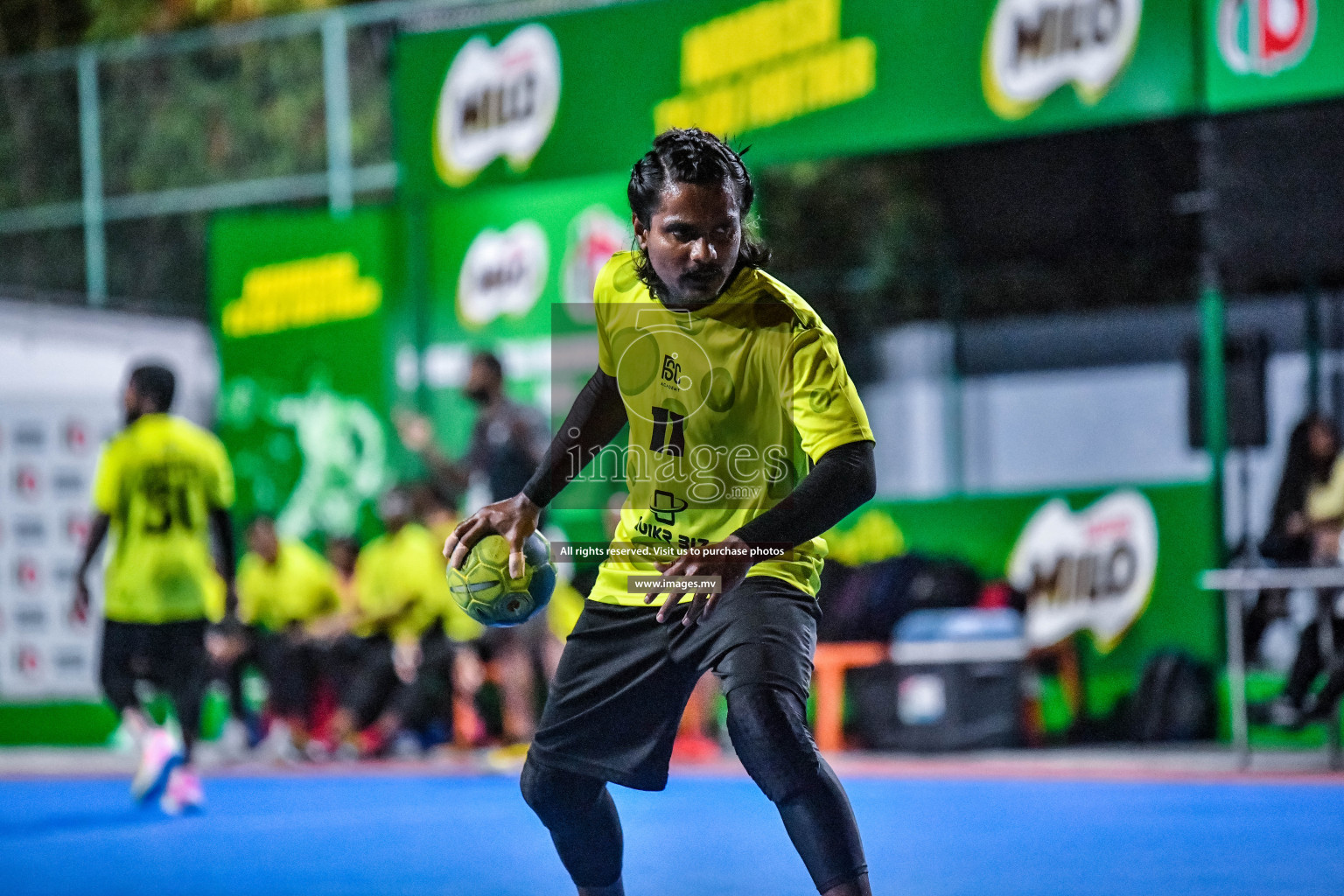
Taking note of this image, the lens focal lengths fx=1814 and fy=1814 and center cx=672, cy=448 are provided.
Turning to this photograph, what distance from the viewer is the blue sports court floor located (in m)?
6.36

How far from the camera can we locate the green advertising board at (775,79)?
11.0m

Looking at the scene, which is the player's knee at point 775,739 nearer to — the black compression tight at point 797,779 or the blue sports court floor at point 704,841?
the black compression tight at point 797,779

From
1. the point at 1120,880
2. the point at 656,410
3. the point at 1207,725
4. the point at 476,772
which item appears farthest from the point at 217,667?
the point at 656,410

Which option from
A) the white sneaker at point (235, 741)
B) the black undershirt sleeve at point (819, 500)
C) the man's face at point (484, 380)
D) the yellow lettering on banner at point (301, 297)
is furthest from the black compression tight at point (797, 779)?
the yellow lettering on banner at point (301, 297)

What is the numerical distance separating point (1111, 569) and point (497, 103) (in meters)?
5.39

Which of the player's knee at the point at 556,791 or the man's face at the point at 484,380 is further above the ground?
the man's face at the point at 484,380

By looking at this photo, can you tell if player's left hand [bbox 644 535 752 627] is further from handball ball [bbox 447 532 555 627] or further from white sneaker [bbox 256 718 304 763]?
white sneaker [bbox 256 718 304 763]

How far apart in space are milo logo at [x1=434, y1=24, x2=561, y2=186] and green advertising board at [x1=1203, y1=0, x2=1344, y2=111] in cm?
452

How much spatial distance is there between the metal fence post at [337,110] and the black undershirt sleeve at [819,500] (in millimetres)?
12105

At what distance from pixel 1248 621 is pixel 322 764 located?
19.7 ft

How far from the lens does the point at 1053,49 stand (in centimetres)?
1111

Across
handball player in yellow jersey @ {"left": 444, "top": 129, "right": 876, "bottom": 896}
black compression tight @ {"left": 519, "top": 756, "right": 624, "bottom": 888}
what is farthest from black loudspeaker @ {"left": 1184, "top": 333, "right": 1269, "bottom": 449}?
black compression tight @ {"left": 519, "top": 756, "right": 624, "bottom": 888}

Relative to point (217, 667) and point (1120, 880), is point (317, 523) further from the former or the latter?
point (1120, 880)

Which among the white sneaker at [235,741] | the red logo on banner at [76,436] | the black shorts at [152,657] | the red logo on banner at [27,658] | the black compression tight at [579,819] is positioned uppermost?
the red logo on banner at [76,436]
